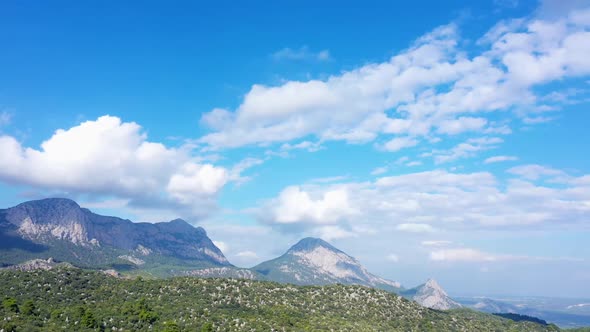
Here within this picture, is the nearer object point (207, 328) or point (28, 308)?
point (207, 328)

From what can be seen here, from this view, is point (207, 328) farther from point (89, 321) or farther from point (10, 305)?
point (10, 305)

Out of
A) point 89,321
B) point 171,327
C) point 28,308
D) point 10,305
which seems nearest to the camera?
point 171,327

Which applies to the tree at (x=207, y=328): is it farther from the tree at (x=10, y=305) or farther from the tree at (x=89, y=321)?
the tree at (x=10, y=305)

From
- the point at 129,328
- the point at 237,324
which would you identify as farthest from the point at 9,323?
the point at 237,324

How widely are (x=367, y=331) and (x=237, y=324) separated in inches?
2377

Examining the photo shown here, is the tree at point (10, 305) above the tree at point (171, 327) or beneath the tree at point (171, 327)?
above

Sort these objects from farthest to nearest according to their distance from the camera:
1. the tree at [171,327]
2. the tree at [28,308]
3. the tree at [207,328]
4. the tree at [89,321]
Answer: the tree at [28,308]
the tree at [207,328]
the tree at [89,321]
the tree at [171,327]

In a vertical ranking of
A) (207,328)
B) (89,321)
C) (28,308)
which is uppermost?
(28,308)

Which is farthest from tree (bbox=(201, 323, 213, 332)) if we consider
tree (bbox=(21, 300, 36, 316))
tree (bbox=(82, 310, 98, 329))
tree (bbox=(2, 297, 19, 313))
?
tree (bbox=(2, 297, 19, 313))

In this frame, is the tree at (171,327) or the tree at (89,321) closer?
the tree at (171,327)

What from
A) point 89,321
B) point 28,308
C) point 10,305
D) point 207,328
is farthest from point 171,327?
point 10,305

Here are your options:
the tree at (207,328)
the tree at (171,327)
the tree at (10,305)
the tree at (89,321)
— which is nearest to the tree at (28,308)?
the tree at (10,305)

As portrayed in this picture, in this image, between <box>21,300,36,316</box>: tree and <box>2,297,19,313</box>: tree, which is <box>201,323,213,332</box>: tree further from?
<box>2,297,19,313</box>: tree

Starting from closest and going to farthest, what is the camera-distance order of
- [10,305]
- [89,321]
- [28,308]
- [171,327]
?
[171,327] → [89,321] → [10,305] → [28,308]
